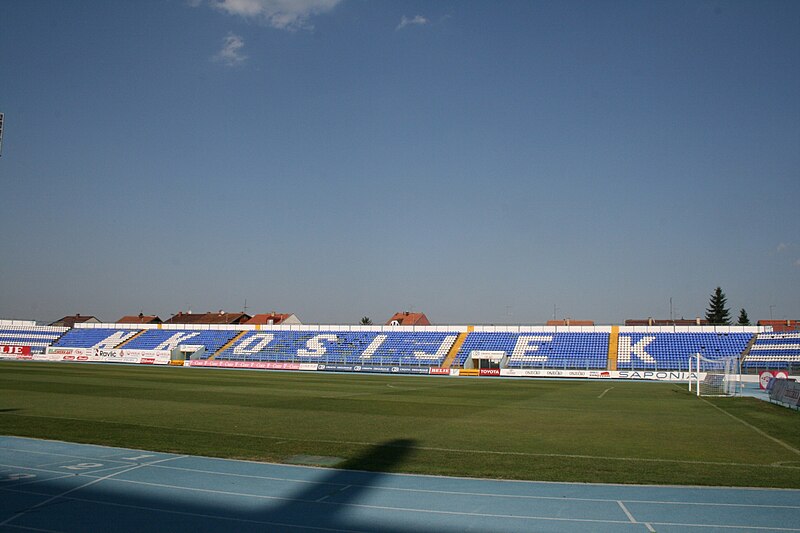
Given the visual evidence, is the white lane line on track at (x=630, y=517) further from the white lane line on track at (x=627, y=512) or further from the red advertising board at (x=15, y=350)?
the red advertising board at (x=15, y=350)

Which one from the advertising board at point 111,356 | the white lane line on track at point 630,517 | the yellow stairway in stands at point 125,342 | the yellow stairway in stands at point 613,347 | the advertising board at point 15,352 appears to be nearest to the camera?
the white lane line on track at point 630,517

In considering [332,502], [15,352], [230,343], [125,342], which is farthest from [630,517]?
[125,342]

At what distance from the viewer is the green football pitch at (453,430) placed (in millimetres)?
14867

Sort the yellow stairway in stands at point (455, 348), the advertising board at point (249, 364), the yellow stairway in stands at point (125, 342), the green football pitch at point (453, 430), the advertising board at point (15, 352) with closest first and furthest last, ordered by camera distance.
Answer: the green football pitch at point (453, 430), the yellow stairway in stands at point (455, 348), the advertising board at point (249, 364), the advertising board at point (15, 352), the yellow stairway in stands at point (125, 342)

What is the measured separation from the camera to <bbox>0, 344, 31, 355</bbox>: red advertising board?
80.2 m

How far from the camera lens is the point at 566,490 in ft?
40.8

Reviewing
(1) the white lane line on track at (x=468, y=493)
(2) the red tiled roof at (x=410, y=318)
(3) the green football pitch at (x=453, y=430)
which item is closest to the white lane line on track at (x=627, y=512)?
(1) the white lane line on track at (x=468, y=493)

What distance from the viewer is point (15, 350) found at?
8119 centimetres

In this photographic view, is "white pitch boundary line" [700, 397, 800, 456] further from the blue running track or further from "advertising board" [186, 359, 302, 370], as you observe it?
"advertising board" [186, 359, 302, 370]

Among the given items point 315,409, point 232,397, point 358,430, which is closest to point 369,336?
point 232,397

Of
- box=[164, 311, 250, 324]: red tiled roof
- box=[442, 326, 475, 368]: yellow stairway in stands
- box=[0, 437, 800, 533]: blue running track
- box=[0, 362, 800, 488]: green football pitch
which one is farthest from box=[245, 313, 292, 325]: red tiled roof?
box=[0, 437, 800, 533]: blue running track

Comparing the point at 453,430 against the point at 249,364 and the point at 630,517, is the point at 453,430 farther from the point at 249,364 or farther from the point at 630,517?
the point at 249,364

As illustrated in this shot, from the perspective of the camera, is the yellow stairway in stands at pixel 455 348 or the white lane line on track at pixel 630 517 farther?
the yellow stairway in stands at pixel 455 348

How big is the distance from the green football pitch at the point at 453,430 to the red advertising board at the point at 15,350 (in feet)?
165
